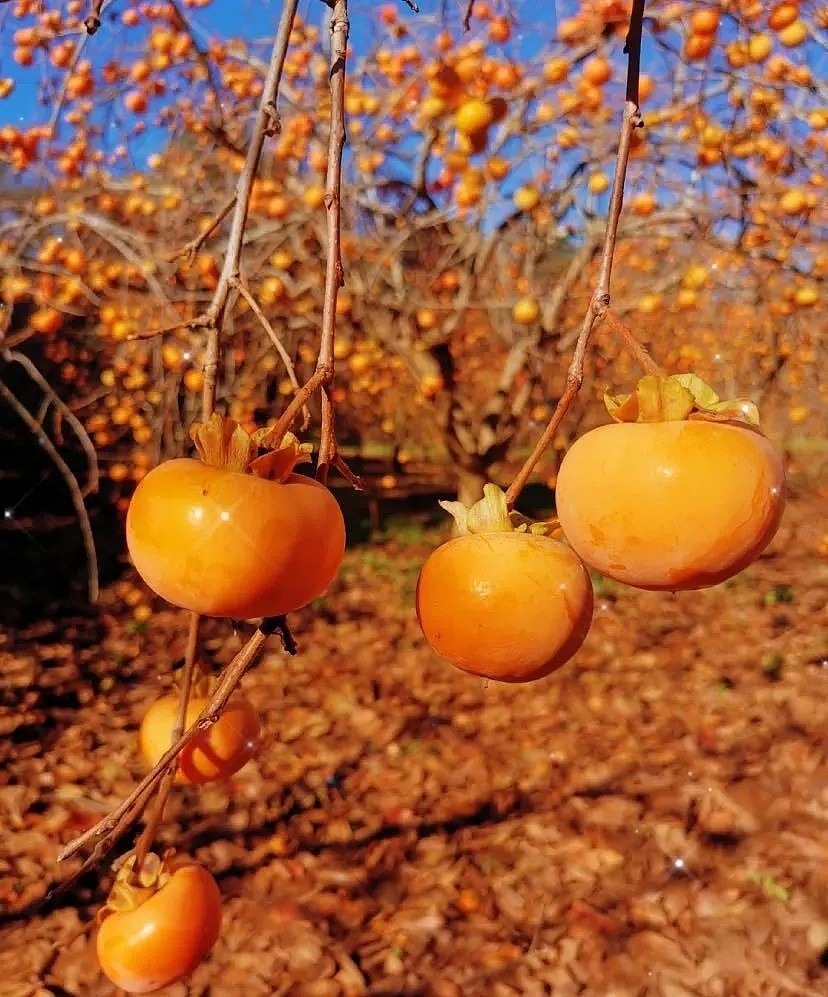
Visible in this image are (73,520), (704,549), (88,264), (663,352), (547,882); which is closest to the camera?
(704,549)

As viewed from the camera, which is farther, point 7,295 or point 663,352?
point 663,352

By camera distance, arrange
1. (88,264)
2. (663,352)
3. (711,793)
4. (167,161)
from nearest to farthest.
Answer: (711,793) → (88,264) → (167,161) → (663,352)

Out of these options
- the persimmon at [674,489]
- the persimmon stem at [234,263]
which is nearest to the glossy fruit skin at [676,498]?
the persimmon at [674,489]

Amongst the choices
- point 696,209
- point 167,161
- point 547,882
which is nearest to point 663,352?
point 696,209

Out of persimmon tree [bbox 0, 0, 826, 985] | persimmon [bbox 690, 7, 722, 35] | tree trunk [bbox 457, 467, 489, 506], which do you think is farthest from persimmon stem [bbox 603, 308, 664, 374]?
tree trunk [bbox 457, 467, 489, 506]

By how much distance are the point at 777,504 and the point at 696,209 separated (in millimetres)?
3953

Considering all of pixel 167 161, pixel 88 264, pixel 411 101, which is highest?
pixel 411 101

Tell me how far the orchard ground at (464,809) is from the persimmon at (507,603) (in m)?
2.17

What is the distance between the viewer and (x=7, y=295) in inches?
111

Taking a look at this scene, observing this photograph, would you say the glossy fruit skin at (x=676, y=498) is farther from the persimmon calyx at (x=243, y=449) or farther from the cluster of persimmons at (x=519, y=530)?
the persimmon calyx at (x=243, y=449)

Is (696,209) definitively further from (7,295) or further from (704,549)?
(704,549)

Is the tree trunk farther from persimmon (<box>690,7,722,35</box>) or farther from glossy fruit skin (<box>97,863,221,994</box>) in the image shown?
glossy fruit skin (<box>97,863,221,994</box>)

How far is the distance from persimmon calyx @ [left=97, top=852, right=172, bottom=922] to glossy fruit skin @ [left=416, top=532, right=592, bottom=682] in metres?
0.65

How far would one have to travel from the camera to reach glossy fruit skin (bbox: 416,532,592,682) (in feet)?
2.02
